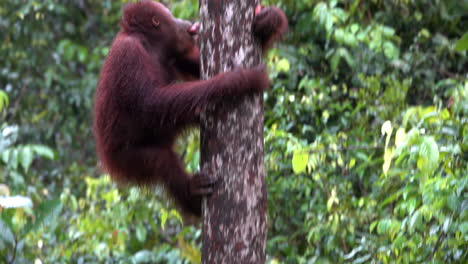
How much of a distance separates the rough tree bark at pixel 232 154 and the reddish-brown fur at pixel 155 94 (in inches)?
2.4

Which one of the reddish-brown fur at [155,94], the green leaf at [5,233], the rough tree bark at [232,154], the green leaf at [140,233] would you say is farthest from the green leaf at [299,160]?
the green leaf at [140,233]

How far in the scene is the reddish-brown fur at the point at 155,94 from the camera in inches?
98.4

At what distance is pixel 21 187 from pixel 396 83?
2.30m

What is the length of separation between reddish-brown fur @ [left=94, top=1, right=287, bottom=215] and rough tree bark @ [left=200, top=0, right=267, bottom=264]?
6cm

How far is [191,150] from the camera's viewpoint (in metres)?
3.58

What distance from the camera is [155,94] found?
9.09 feet

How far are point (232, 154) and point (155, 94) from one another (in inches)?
23.7

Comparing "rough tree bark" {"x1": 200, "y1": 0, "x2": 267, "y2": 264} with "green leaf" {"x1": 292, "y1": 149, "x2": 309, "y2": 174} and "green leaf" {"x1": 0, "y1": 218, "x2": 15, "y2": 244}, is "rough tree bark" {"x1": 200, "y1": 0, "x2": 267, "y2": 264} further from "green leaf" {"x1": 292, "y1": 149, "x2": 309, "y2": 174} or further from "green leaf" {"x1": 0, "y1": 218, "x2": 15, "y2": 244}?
"green leaf" {"x1": 0, "y1": 218, "x2": 15, "y2": 244}

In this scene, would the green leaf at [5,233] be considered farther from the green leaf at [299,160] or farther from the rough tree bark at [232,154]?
the green leaf at [299,160]

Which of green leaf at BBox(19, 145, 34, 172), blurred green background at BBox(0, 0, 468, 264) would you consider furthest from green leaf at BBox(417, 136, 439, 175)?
green leaf at BBox(19, 145, 34, 172)

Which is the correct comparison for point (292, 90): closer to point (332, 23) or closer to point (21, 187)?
point (332, 23)

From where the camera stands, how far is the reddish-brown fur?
250 centimetres

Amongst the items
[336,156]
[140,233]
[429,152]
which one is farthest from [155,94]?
[140,233]

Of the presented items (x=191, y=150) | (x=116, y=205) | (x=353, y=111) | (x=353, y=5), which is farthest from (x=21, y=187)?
(x=353, y=5)
